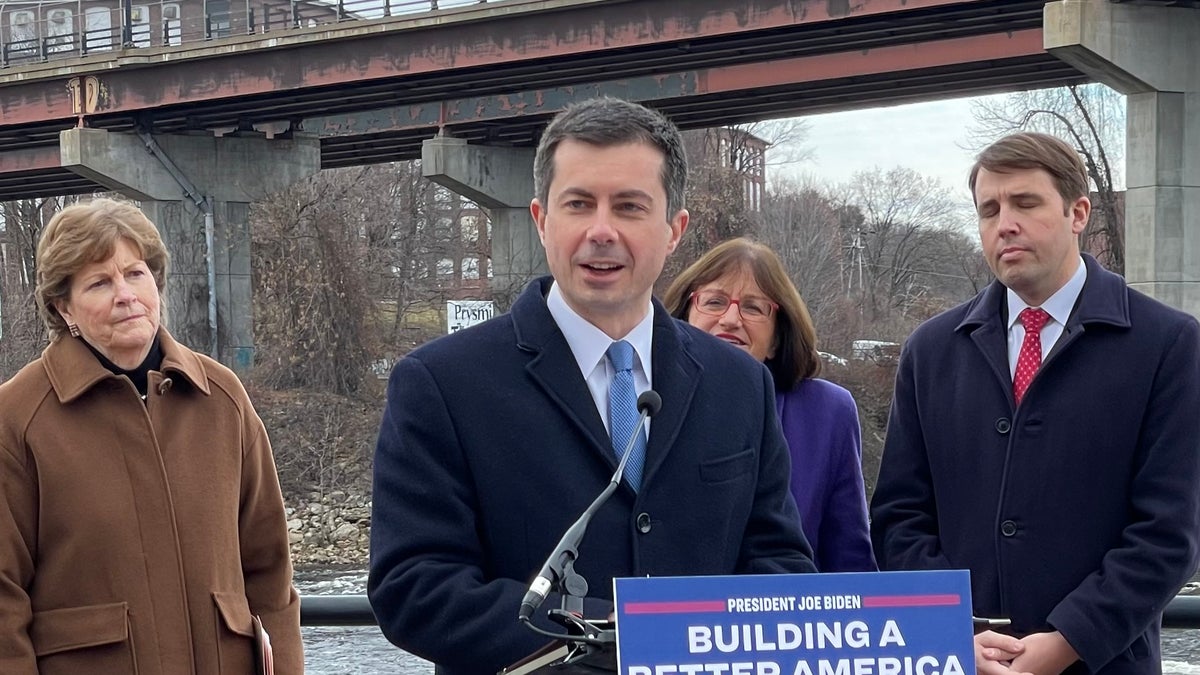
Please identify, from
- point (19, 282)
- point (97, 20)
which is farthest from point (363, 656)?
point (19, 282)

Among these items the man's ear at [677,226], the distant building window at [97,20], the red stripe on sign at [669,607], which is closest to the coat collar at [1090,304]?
the man's ear at [677,226]

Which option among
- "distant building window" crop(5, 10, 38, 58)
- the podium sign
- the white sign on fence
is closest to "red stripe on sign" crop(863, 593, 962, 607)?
the podium sign

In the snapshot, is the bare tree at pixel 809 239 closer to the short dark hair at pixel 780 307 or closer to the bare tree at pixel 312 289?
the bare tree at pixel 312 289

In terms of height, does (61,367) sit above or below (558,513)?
above

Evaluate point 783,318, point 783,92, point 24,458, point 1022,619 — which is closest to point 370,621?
point 24,458

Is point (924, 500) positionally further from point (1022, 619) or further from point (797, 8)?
point (797, 8)

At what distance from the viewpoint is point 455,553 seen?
2885 mm

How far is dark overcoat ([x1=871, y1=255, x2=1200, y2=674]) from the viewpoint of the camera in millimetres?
3732

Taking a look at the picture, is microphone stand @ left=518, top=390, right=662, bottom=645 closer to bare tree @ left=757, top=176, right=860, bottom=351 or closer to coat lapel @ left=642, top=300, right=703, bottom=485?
coat lapel @ left=642, top=300, right=703, bottom=485

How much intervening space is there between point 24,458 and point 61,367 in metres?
0.25

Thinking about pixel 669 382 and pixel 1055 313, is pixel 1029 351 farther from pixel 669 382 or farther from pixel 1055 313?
pixel 669 382

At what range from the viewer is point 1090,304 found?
394cm

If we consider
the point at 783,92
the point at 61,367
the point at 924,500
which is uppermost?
the point at 783,92

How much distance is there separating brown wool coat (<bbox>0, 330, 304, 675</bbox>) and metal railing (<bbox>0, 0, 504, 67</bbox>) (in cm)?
2474
